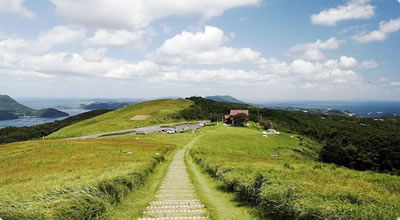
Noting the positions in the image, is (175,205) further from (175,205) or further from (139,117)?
(139,117)

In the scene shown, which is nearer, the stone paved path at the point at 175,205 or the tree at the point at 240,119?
the stone paved path at the point at 175,205

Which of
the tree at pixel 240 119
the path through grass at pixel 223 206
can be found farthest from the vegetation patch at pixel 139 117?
the path through grass at pixel 223 206

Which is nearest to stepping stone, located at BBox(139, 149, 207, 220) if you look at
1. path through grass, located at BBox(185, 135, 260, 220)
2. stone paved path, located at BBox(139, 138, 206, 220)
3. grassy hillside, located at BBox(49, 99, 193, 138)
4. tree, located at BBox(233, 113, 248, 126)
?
stone paved path, located at BBox(139, 138, 206, 220)

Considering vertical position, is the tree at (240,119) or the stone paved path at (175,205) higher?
the stone paved path at (175,205)

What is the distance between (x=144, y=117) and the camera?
395 feet

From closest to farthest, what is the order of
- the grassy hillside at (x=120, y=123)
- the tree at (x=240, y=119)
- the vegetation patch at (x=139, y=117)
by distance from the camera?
the grassy hillside at (x=120, y=123)
the tree at (x=240, y=119)
the vegetation patch at (x=139, y=117)

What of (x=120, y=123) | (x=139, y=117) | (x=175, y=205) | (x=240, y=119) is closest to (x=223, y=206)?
(x=175, y=205)

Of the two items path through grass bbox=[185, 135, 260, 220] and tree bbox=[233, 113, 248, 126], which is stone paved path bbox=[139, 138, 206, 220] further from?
tree bbox=[233, 113, 248, 126]

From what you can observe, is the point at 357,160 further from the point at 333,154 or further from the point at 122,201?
the point at 122,201

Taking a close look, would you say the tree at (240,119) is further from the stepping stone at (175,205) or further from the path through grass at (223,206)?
the stepping stone at (175,205)

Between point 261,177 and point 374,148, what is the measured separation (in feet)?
260

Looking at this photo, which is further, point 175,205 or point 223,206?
point 223,206

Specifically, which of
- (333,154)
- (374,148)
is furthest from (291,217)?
(374,148)

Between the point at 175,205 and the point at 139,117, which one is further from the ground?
the point at 175,205
